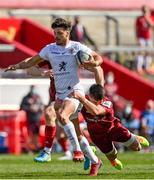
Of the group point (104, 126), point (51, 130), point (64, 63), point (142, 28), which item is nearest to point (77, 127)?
point (104, 126)

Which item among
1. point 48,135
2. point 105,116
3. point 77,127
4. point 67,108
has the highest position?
point 67,108

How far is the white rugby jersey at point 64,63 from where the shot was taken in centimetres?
1603

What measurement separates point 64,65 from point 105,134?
1279 millimetres

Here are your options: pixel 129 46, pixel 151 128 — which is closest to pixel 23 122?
pixel 151 128

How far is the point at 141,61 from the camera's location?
3412 centimetres

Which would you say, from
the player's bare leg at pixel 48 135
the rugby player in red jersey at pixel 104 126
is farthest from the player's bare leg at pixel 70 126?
the player's bare leg at pixel 48 135

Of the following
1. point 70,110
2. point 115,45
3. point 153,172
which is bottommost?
point 115,45

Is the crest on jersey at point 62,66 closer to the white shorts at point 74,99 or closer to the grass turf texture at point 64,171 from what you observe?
the white shorts at point 74,99

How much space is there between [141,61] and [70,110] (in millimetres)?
18676

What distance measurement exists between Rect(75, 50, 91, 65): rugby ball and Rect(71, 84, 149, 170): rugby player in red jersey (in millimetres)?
713

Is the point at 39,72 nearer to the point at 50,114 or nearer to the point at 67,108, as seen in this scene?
the point at 50,114

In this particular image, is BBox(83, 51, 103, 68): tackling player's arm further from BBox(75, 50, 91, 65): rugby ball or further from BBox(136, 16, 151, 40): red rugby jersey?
BBox(136, 16, 151, 40): red rugby jersey

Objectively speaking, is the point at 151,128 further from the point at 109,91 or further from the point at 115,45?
the point at 115,45

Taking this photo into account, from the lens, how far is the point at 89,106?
48.5 feet
